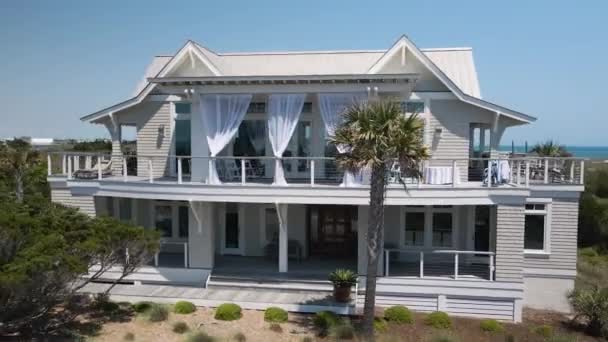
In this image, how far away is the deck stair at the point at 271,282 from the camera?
16844 millimetres

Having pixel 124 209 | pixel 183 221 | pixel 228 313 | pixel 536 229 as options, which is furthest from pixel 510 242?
pixel 124 209

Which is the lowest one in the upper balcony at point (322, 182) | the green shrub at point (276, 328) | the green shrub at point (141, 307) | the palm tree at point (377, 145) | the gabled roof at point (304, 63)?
the green shrub at point (276, 328)

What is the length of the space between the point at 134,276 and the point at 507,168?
13.9 metres

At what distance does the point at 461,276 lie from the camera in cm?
1670

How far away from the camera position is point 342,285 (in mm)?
15828

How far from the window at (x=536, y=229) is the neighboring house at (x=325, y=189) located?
0.13 feet

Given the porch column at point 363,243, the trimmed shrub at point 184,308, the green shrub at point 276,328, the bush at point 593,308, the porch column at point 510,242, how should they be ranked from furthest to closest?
the porch column at point 363,243 → the porch column at point 510,242 → the trimmed shrub at point 184,308 → the bush at point 593,308 → the green shrub at point 276,328

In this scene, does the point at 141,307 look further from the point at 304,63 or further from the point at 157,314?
the point at 304,63

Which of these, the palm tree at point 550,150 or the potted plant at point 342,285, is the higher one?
the palm tree at point 550,150

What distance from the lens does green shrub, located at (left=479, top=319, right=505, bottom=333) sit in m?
14.8

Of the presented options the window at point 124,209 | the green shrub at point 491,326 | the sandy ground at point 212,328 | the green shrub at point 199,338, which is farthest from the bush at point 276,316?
the window at point 124,209

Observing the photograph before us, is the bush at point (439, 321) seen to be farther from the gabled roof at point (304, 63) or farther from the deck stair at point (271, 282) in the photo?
the gabled roof at point (304, 63)

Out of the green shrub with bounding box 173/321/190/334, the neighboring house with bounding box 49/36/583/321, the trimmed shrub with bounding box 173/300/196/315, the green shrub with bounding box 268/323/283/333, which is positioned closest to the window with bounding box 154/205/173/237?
the neighboring house with bounding box 49/36/583/321

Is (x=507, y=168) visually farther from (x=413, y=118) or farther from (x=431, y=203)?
(x=413, y=118)
